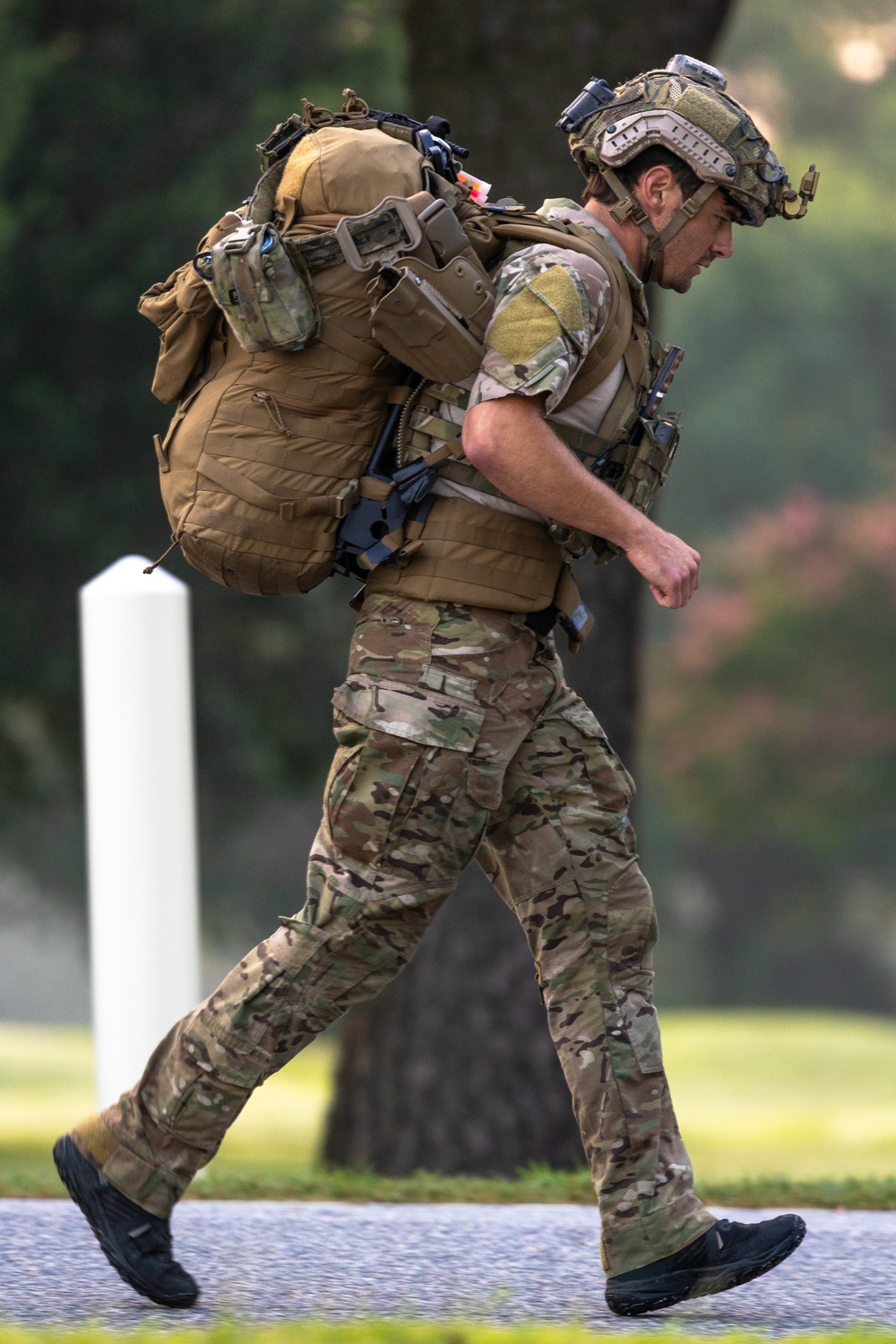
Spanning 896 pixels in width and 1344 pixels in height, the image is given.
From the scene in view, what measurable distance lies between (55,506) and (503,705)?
7.81 m

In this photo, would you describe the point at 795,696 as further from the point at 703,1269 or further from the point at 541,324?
the point at 541,324

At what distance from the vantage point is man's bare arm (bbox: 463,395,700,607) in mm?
3080

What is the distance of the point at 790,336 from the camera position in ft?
88.9

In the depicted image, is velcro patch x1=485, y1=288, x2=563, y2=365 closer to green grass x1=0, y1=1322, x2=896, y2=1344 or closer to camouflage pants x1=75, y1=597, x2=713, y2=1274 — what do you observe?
camouflage pants x1=75, y1=597, x2=713, y2=1274

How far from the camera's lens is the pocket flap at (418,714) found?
10.5 ft

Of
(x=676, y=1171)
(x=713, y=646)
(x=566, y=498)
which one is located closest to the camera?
(x=566, y=498)

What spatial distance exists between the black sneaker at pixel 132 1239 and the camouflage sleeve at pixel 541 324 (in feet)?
4.84

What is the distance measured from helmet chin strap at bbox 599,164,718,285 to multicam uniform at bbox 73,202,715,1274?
70mm

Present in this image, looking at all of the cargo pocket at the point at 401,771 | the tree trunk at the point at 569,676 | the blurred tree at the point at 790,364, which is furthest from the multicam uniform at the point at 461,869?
the blurred tree at the point at 790,364

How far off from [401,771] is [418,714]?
0.33ft

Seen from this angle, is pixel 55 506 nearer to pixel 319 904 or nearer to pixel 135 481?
pixel 135 481

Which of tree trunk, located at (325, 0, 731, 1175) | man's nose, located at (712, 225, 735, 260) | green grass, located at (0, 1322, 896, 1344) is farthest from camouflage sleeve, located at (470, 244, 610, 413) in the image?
tree trunk, located at (325, 0, 731, 1175)

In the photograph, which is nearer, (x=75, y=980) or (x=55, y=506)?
(x=55, y=506)

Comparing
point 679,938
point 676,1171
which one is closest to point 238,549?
point 676,1171
